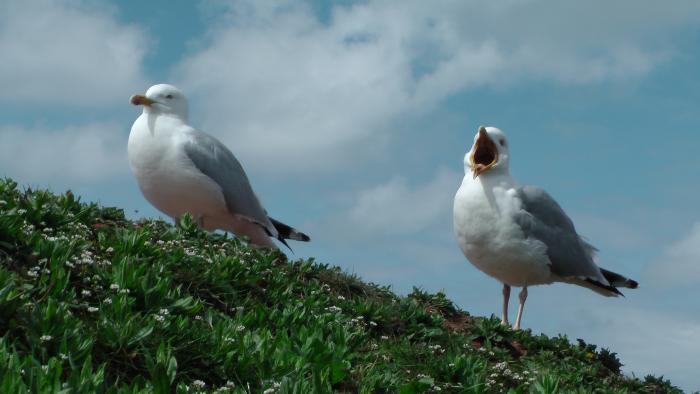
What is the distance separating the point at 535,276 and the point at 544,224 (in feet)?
1.99

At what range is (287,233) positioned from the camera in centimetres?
1132

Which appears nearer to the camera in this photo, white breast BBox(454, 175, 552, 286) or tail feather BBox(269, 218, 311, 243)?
white breast BBox(454, 175, 552, 286)

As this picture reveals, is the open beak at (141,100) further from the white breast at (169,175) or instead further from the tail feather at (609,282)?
the tail feather at (609,282)

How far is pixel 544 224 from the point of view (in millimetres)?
10141

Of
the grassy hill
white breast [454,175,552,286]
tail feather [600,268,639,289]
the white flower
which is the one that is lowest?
the white flower

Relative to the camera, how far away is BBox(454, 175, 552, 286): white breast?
973 cm

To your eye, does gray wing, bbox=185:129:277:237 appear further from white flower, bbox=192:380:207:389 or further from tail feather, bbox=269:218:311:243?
white flower, bbox=192:380:207:389

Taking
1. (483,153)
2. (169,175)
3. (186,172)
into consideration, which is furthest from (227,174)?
(483,153)

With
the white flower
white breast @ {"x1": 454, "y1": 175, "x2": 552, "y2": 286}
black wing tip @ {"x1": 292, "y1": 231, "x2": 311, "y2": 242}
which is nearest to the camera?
the white flower

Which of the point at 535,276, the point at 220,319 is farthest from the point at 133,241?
the point at 535,276

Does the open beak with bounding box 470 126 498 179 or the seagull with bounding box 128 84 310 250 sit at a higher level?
the open beak with bounding box 470 126 498 179

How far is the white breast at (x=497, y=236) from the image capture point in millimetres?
9727

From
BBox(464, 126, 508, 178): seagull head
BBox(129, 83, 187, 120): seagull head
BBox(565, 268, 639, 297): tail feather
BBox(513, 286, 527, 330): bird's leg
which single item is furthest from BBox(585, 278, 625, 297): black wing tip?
BBox(129, 83, 187, 120): seagull head

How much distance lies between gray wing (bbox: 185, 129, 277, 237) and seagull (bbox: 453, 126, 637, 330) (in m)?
2.46
